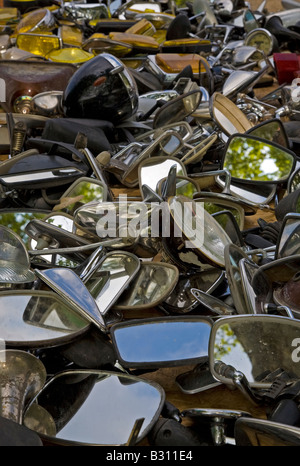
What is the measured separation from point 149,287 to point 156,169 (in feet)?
1.51

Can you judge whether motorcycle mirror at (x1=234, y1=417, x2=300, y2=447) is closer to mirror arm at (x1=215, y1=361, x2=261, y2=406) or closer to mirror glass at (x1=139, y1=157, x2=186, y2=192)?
mirror arm at (x1=215, y1=361, x2=261, y2=406)

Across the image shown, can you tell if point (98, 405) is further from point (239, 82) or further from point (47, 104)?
point (239, 82)

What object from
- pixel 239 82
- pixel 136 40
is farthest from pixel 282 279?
pixel 136 40

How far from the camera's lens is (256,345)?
3.26 feet

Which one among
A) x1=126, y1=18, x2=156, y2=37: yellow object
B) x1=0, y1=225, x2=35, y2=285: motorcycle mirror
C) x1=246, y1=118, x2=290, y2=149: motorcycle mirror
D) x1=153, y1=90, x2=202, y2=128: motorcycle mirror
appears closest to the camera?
x1=0, y1=225, x2=35, y2=285: motorcycle mirror

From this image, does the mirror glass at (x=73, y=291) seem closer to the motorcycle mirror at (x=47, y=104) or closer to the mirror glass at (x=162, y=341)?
the mirror glass at (x=162, y=341)

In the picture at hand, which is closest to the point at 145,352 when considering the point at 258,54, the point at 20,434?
the point at 20,434

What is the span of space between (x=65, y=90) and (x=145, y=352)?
1127mm

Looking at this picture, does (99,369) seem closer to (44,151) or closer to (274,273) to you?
(274,273)

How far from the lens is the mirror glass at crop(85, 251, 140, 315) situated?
1157mm

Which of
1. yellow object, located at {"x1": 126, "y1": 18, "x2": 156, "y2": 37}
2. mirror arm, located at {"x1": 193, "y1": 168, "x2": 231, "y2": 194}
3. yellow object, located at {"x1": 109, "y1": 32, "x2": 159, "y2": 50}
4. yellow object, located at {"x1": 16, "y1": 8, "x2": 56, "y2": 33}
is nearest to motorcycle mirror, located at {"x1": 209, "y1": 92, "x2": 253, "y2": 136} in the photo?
mirror arm, located at {"x1": 193, "y1": 168, "x2": 231, "y2": 194}

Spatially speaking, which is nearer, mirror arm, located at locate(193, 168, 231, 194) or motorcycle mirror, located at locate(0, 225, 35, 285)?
motorcycle mirror, located at locate(0, 225, 35, 285)

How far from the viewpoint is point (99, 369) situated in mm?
1005

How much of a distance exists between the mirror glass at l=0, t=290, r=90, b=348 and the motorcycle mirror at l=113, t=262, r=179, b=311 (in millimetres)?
115
